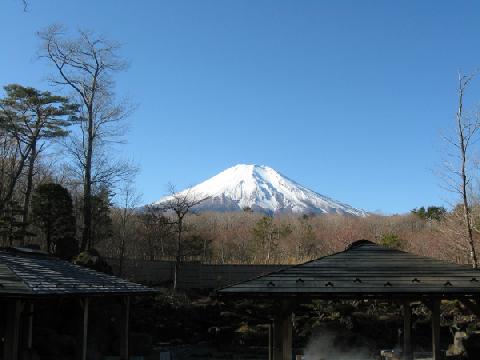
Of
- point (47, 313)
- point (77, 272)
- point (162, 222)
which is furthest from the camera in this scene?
point (162, 222)

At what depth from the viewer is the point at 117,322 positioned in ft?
60.8

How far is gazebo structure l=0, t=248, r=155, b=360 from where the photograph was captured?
30.5 ft

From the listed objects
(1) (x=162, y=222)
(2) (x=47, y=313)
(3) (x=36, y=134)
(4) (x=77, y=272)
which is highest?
(3) (x=36, y=134)

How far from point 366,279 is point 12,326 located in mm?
6438

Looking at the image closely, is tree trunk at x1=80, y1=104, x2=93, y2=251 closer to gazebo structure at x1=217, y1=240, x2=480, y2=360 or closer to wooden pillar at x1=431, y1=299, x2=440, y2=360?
gazebo structure at x1=217, y1=240, x2=480, y2=360

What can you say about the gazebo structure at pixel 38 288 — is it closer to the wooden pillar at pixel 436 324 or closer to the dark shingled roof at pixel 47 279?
the dark shingled roof at pixel 47 279

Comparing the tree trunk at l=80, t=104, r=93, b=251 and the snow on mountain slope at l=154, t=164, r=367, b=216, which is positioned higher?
the snow on mountain slope at l=154, t=164, r=367, b=216

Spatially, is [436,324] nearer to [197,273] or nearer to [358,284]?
[358,284]

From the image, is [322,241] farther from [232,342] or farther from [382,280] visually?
[382,280]

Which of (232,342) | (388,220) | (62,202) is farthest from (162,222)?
(388,220)

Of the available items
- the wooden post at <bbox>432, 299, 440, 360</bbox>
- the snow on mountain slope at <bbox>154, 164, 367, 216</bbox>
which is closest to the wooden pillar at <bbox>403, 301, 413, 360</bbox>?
the wooden post at <bbox>432, 299, 440, 360</bbox>

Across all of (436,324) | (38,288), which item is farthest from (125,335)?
(436,324)

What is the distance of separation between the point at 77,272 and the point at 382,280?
6927mm

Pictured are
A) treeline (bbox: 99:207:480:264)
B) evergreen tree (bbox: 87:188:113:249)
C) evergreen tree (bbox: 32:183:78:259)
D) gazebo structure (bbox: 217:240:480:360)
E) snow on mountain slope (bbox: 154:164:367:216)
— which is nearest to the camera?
gazebo structure (bbox: 217:240:480:360)
